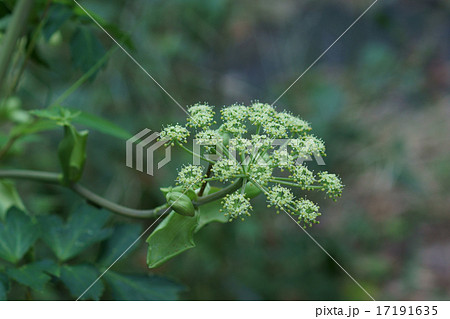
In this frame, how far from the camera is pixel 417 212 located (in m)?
2.41

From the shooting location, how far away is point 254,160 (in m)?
0.60

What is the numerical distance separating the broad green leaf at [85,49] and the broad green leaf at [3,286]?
42 centimetres

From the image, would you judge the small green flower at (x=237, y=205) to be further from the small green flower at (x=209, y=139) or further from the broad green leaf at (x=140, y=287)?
the broad green leaf at (x=140, y=287)

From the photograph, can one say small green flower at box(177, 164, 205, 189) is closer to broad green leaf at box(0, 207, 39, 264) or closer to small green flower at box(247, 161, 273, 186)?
small green flower at box(247, 161, 273, 186)

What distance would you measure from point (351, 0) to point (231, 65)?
Answer: 0.79 meters

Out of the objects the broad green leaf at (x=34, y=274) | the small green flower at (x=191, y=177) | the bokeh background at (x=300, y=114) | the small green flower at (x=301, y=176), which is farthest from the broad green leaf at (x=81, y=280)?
the bokeh background at (x=300, y=114)

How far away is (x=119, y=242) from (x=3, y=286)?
9.2 inches

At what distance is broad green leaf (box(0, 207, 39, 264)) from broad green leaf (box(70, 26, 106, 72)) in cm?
31

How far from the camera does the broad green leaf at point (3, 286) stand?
0.68 m

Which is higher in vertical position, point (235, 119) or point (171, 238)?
point (235, 119)

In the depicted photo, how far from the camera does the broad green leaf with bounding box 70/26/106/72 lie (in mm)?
917

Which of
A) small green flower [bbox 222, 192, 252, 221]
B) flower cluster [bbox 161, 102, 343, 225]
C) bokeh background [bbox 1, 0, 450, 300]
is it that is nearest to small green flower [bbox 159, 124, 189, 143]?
flower cluster [bbox 161, 102, 343, 225]

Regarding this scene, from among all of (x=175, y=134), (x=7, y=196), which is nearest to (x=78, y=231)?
(x=7, y=196)
